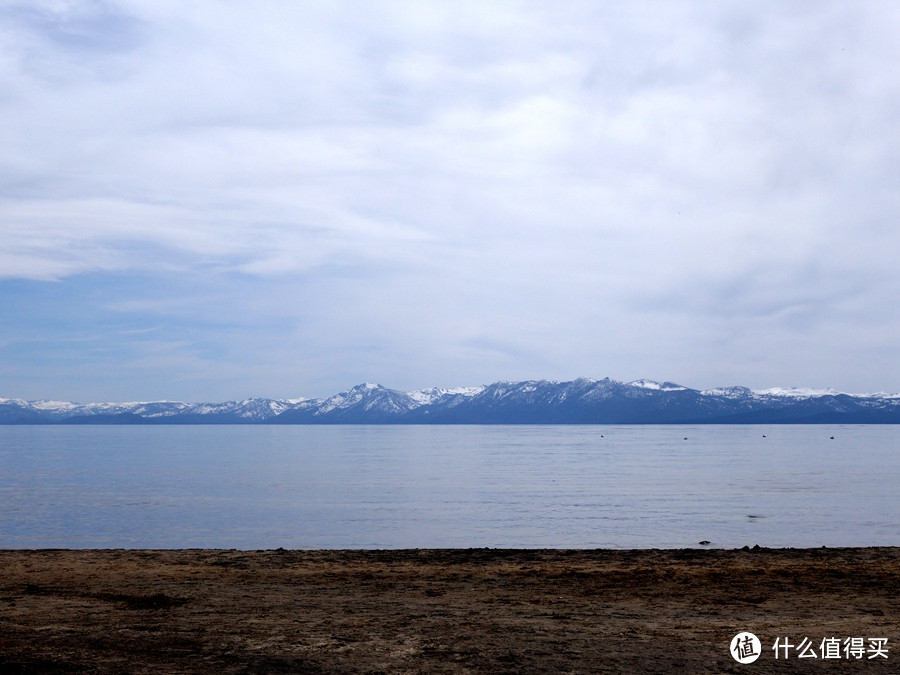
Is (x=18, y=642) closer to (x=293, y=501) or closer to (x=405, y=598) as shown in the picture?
(x=405, y=598)

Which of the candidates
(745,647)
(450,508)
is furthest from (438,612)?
(450,508)

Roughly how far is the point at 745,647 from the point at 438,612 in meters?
5.87

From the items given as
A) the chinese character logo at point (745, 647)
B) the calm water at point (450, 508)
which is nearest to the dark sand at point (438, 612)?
the chinese character logo at point (745, 647)

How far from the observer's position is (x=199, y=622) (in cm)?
1529

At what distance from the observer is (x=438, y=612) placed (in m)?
16.2

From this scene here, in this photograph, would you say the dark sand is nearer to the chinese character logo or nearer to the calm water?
the chinese character logo

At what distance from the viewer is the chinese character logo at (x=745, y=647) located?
1253 cm

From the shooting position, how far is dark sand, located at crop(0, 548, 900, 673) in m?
12.5

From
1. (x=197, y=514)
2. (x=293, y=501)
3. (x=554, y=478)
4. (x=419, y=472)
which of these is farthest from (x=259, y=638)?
(x=419, y=472)

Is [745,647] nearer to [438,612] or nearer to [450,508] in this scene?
[438,612]

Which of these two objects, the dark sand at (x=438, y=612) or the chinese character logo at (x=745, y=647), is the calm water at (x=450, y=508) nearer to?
the dark sand at (x=438, y=612)

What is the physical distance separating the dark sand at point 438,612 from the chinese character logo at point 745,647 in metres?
0.17

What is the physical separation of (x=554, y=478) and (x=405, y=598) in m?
54.5

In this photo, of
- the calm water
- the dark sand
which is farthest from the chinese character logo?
the calm water
